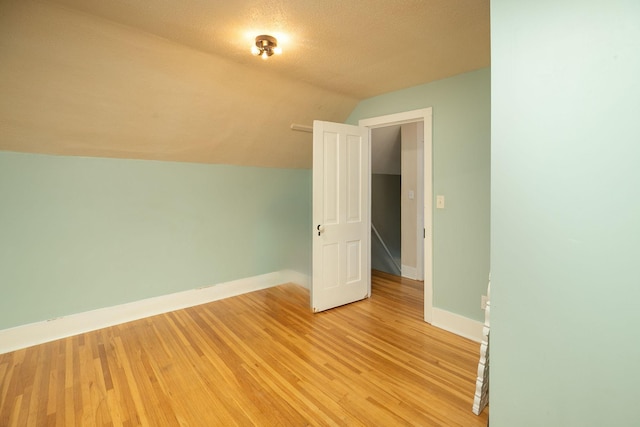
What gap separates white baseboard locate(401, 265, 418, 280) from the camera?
14.2 feet

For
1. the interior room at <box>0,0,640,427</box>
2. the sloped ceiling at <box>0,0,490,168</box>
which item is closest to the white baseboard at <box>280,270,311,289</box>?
the interior room at <box>0,0,640,427</box>

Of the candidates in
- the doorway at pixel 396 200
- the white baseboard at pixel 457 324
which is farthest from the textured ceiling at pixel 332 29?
the white baseboard at pixel 457 324

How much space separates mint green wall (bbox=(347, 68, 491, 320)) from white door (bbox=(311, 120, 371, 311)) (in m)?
0.80

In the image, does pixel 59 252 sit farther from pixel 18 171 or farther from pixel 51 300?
pixel 18 171

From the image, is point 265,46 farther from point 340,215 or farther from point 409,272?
point 409,272

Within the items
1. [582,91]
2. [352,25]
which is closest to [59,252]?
[352,25]

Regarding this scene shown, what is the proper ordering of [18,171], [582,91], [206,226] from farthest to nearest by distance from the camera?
[206,226]
[18,171]
[582,91]

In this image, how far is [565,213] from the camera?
3.52 feet

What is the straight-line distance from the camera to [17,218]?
7.89 feet

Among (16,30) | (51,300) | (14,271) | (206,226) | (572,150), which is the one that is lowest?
(51,300)

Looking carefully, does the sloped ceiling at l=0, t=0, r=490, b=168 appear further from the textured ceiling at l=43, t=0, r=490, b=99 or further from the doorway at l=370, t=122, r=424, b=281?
the doorway at l=370, t=122, r=424, b=281

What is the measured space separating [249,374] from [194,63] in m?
2.45

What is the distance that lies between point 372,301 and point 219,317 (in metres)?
1.75

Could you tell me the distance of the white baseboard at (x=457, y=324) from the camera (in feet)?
8.36
